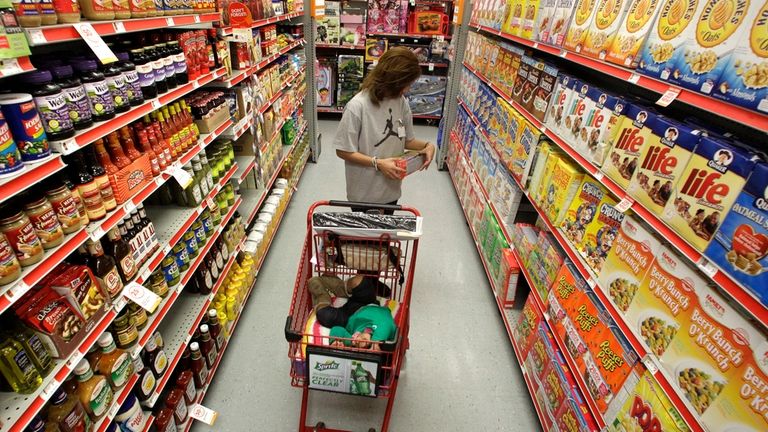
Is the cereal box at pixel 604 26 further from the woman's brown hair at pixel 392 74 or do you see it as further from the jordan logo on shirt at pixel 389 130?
the jordan logo on shirt at pixel 389 130

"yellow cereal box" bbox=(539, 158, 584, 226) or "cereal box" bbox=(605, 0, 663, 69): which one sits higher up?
"cereal box" bbox=(605, 0, 663, 69)

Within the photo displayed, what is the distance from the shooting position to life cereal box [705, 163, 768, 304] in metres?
1.03

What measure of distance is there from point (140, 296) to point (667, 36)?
213 centimetres

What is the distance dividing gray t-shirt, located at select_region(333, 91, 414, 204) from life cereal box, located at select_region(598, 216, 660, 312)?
4.22 feet

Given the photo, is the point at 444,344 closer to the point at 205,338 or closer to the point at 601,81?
A: the point at 205,338

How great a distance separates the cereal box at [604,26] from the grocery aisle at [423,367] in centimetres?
186

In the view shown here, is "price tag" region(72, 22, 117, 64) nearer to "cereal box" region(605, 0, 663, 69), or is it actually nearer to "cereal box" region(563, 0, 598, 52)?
"cereal box" region(605, 0, 663, 69)

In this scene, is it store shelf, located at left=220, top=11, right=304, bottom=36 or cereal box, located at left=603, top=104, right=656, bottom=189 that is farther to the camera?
store shelf, located at left=220, top=11, right=304, bottom=36

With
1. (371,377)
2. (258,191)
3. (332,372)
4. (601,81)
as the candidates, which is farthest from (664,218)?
(258,191)

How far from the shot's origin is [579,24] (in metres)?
2.03

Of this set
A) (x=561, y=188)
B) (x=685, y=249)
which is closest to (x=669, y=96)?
(x=685, y=249)

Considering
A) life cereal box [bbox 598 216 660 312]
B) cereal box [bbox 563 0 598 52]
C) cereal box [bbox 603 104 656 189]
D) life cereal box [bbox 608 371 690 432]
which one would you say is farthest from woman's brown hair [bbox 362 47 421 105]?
life cereal box [bbox 608 371 690 432]

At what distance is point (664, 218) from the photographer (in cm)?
136

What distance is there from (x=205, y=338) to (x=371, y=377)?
41.6 inches
